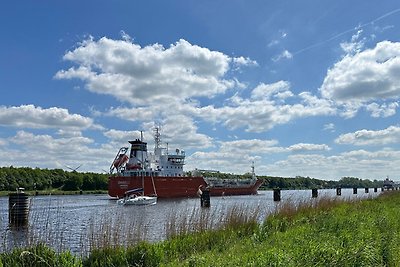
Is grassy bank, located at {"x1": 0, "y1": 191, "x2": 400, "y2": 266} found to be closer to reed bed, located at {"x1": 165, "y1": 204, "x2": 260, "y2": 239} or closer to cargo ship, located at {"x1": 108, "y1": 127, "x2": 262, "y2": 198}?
reed bed, located at {"x1": 165, "y1": 204, "x2": 260, "y2": 239}

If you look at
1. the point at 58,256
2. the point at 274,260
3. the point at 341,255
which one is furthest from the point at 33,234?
the point at 341,255

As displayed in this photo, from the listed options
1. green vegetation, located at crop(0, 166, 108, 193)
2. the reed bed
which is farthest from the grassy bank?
green vegetation, located at crop(0, 166, 108, 193)

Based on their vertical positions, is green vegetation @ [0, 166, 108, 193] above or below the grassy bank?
above

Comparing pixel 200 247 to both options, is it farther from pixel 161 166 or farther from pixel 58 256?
pixel 161 166

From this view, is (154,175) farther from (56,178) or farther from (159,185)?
(56,178)

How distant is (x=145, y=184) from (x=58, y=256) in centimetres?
7047

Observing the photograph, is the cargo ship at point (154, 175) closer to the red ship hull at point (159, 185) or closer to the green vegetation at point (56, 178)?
the red ship hull at point (159, 185)

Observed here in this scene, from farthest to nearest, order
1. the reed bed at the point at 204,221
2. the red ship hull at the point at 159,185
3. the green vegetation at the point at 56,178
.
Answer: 1. the green vegetation at the point at 56,178
2. the red ship hull at the point at 159,185
3. the reed bed at the point at 204,221

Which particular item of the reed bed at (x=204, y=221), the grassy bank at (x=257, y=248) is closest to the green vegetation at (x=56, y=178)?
the reed bed at (x=204, y=221)

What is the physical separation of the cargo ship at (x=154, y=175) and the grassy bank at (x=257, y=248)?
6290 centimetres

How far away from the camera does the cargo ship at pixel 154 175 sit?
267 feet

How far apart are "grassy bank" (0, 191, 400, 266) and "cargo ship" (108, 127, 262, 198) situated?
62.9 metres

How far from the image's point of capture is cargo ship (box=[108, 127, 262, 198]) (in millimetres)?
81250

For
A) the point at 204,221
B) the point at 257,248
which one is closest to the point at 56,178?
the point at 204,221
